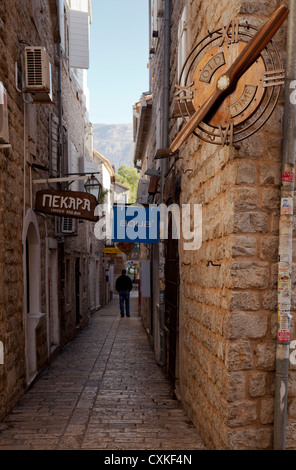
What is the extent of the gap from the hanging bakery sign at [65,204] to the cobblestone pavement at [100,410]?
2.74 metres

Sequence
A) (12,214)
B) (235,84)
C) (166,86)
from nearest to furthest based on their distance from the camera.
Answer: (235,84)
(12,214)
(166,86)

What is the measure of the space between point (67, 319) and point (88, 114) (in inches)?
382

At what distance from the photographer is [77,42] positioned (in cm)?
1229

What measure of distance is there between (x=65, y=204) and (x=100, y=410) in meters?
3.24

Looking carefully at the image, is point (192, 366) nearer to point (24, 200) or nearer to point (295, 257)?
point (295, 257)

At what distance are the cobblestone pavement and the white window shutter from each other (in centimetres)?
799

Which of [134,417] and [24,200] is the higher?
[24,200]

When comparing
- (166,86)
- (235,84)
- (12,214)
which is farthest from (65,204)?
(235,84)

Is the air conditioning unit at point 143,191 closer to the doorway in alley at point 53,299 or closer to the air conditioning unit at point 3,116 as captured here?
the doorway in alley at point 53,299

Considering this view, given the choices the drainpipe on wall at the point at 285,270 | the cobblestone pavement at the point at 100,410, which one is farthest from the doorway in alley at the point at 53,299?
the drainpipe on wall at the point at 285,270

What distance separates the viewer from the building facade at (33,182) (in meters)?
5.53

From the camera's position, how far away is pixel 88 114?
17656 mm

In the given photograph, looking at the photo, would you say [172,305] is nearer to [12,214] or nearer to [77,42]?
[12,214]
